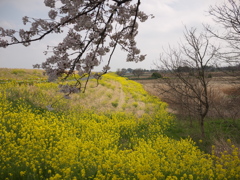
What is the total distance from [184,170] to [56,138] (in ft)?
16.8

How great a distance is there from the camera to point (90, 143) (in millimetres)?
6867

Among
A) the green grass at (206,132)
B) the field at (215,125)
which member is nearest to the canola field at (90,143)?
the green grass at (206,132)

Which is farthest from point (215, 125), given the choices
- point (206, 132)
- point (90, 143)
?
point (90, 143)

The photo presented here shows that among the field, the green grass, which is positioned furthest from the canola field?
the field

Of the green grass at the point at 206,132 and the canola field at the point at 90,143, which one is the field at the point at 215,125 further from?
the canola field at the point at 90,143

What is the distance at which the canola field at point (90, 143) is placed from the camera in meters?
5.04

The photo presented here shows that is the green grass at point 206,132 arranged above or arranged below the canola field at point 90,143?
below

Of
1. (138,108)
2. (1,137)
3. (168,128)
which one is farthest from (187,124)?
(1,137)

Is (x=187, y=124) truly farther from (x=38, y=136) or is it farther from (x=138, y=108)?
(x=38, y=136)

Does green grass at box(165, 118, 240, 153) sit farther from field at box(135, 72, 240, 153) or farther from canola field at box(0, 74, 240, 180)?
canola field at box(0, 74, 240, 180)

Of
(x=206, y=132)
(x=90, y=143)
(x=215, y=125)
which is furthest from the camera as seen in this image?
(x=215, y=125)

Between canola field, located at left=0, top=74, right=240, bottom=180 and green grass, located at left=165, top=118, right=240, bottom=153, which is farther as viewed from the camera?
green grass, located at left=165, top=118, right=240, bottom=153

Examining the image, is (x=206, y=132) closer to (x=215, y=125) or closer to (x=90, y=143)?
(x=215, y=125)

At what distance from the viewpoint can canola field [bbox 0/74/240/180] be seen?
16.5ft
